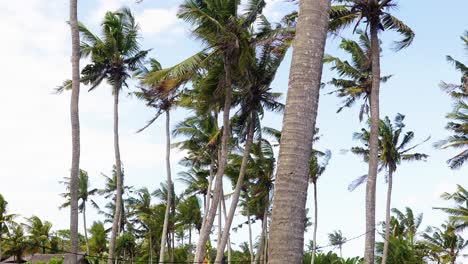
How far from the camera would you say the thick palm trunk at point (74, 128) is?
1595cm

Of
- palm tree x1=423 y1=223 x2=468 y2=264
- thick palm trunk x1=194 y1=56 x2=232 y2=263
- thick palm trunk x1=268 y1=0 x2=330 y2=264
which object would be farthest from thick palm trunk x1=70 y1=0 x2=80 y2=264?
palm tree x1=423 y1=223 x2=468 y2=264

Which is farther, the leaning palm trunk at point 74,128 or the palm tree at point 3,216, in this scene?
the palm tree at point 3,216

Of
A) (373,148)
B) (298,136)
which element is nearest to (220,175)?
(373,148)

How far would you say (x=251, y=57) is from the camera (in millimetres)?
21766

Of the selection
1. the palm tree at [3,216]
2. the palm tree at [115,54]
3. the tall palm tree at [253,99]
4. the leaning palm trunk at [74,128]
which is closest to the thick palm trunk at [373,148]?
the tall palm tree at [253,99]

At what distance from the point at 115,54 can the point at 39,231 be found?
110 feet

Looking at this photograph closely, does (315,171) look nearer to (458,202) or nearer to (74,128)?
(458,202)

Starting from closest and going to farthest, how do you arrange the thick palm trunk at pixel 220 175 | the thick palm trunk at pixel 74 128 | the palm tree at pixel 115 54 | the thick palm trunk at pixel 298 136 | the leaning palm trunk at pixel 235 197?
the thick palm trunk at pixel 298 136 → the thick palm trunk at pixel 74 128 → the thick palm trunk at pixel 220 175 → the leaning palm trunk at pixel 235 197 → the palm tree at pixel 115 54

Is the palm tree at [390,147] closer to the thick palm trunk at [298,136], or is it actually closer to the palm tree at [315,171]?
the palm tree at [315,171]

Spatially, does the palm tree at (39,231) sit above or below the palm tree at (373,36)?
below

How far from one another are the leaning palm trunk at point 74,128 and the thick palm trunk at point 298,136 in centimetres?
1099

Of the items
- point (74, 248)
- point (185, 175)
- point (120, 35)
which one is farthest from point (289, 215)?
point (185, 175)

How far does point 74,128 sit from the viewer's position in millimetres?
16578

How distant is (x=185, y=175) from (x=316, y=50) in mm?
33855
